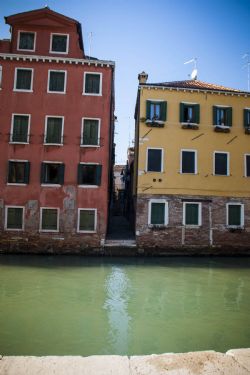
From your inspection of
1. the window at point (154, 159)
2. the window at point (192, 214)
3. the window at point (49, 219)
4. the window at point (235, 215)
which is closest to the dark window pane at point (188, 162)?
the window at point (154, 159)

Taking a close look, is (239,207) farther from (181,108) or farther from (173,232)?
(181,108)

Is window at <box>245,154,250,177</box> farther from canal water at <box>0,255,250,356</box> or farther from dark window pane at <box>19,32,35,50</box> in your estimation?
dark window pane at <box>19,32,35,50</box>

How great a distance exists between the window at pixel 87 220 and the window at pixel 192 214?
4949mm

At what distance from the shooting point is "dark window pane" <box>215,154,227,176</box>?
17.0 metres

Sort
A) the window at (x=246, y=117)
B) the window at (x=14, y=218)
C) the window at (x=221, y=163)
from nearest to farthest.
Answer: the window at (x=14, y=218)
the window at (x=221, y=163)
the window at (x=246, y=117)

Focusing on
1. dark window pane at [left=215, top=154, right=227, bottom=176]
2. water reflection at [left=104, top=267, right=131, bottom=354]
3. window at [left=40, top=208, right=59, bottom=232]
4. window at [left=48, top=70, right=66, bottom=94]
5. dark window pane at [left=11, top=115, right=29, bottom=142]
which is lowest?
water reflection at [left=104, top=267, right=131, bottom=354]

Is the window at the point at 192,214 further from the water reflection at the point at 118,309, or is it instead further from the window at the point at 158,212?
the water reflection at the point at 118,309

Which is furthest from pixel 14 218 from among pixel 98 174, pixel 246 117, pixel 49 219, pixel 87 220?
pixel 246 117

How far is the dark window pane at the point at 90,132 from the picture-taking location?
16.6 m

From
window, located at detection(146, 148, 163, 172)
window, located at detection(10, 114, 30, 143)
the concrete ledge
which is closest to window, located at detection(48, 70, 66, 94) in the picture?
window, located at detection(10, 114, 30, 143)

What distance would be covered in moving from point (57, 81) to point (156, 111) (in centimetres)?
574

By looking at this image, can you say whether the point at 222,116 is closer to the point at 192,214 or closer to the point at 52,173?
the point at 192,214

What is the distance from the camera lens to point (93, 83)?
16.9 metres

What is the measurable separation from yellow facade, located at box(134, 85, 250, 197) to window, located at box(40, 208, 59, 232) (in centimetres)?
466
